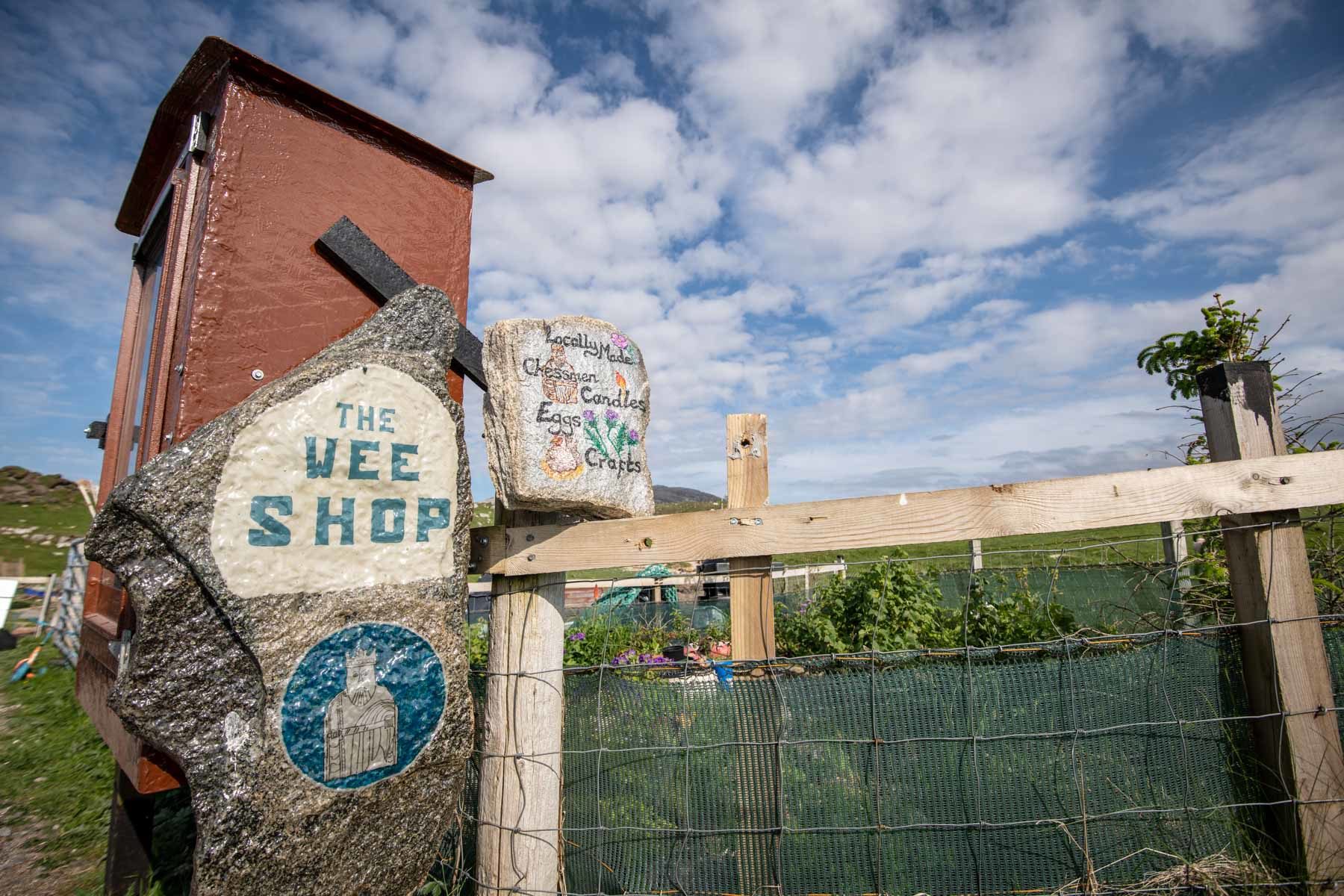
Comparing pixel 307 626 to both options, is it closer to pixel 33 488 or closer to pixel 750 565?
pixel 750 565

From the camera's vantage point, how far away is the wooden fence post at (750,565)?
2.79 m

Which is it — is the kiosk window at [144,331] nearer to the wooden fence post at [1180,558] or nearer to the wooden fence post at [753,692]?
the wooden fence post at [753,692]

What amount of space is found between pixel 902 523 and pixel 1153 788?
4.30 ft

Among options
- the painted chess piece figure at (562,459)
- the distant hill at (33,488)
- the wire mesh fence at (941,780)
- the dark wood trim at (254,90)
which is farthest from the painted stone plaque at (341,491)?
the distant hill at (33,488)

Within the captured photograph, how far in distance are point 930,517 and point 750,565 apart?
2.41 feet

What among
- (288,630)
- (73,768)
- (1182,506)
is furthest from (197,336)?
(73,768)

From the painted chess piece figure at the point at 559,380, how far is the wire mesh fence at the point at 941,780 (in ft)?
3.57

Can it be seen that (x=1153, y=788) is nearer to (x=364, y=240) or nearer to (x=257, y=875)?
(x=257, y=875)

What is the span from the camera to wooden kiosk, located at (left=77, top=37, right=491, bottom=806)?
2713 mm

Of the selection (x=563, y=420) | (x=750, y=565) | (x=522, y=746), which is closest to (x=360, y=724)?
(x=522, y=746)

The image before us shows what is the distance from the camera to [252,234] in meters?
2.84

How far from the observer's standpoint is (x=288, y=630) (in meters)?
2.16

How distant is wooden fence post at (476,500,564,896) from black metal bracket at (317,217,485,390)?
904 millimetres

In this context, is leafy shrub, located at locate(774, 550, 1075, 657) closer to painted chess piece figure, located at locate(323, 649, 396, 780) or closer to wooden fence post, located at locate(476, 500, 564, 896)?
wooden fence post, located at locate(476, 500, 564, 896)
